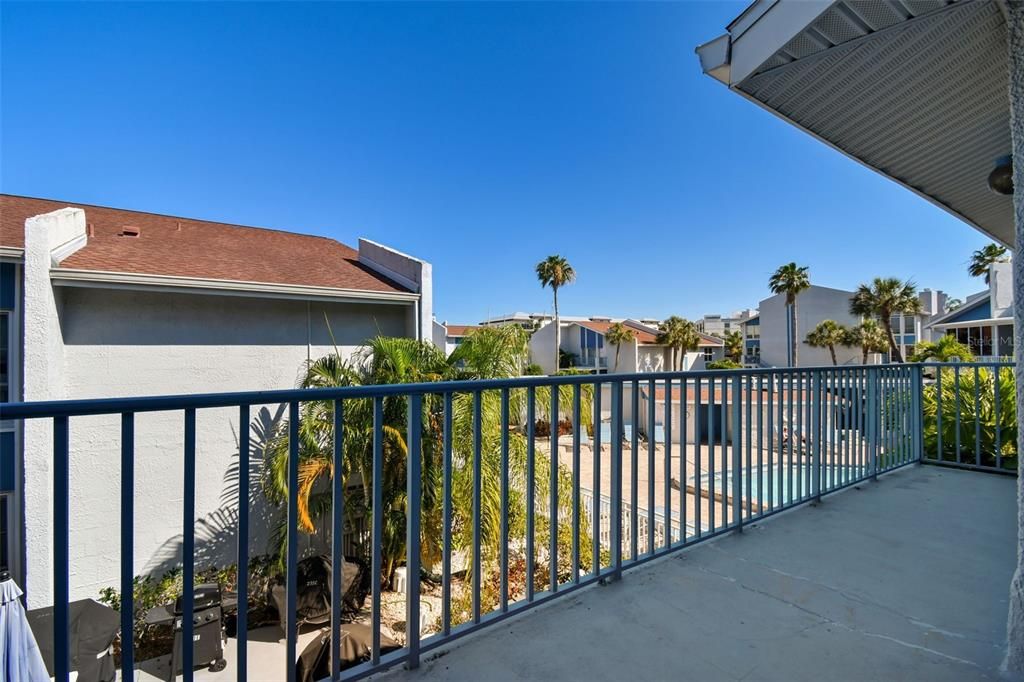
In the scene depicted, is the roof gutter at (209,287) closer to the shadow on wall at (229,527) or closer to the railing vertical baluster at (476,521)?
the shadow on wall at (229,527)

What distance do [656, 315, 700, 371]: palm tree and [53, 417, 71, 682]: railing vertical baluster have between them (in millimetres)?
29904

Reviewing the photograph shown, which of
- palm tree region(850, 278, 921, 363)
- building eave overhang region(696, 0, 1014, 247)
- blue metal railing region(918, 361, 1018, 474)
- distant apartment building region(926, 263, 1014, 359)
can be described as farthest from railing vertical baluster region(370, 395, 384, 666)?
palm tree region(850, 278, 921, 363)

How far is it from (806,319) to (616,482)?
3578 centimetres

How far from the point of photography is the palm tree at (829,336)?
90.1 feet

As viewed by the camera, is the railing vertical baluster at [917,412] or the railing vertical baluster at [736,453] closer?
the railing vertical baluster at [736,453]

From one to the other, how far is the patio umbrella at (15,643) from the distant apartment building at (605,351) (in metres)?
27.2

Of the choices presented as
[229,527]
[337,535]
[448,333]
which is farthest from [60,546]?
[448,333]

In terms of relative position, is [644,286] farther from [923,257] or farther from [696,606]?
[696,606]

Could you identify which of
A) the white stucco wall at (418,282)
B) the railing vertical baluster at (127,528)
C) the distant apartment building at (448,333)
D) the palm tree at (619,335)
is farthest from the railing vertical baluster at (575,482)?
the palm tree at (619,335)

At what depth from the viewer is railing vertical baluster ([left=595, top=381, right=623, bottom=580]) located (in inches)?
80.4

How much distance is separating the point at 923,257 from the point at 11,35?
31.6 m

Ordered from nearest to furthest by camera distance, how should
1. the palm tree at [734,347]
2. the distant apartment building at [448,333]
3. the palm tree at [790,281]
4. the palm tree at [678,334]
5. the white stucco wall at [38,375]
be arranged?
1. the white stucco wall at [38,375]
2. the distant apartment building at [448,333]
3. the palm tree at [790,281]
4. the palm tree at [678,334]
5. the palm tree at [734,347]

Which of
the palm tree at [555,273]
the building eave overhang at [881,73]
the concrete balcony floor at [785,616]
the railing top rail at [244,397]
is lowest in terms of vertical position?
the concrete balcony floor at [785,616]

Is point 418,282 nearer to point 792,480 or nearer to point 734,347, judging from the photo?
point 792,480
